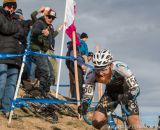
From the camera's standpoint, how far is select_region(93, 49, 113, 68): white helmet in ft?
27.6

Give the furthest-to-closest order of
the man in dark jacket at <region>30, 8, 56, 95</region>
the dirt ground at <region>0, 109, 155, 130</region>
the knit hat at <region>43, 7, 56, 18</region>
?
the knit hat at <region>43, 7, 56, 18</region> < the man in dark jacket at <region>30, 8, 56, 95</region> < the dirt ground at <region>0, 109, 155, 130</region>

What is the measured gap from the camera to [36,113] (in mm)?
12070

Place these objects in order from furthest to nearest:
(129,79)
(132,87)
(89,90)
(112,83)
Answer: (112,83) < (89,90) < (129,79) < (132,87)

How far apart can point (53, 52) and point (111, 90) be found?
13.2 ft

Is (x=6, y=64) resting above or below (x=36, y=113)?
above

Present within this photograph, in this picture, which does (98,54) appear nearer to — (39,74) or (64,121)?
(39,74)

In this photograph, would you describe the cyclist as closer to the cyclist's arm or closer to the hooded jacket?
the cyclist's arm

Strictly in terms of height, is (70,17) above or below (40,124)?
above

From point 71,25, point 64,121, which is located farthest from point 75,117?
point 71,25

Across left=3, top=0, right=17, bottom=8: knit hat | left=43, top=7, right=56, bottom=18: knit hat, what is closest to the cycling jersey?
left=3, top=0, right=17, bottom=8: knit hat

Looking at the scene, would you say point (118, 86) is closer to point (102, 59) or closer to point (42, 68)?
point (102, 59)

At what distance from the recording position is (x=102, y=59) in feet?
27.7

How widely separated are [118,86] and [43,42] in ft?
10.5

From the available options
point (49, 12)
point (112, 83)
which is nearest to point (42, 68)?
point (49, 12)
